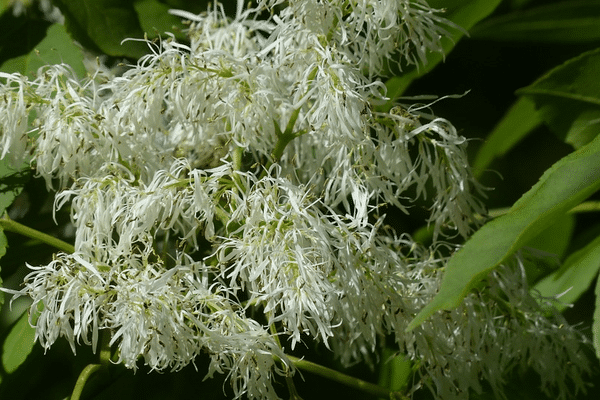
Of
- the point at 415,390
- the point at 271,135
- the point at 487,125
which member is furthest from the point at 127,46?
the point at 487,125

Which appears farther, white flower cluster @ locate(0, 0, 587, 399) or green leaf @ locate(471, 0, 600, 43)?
green leaf @ locate(471, 0, 600, 43)

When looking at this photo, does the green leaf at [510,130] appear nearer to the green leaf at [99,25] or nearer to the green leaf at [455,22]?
the green leaf at [455,22]

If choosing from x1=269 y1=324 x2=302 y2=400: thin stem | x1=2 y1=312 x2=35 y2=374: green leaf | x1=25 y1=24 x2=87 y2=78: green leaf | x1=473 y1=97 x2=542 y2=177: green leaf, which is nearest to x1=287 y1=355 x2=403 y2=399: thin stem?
x1=269 y1=324 x2=302 y2=400: thin stem

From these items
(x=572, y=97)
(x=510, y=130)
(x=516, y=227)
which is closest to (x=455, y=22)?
(x=572, y=97)

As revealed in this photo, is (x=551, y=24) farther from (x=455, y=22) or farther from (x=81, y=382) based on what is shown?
(x=81, y=382)

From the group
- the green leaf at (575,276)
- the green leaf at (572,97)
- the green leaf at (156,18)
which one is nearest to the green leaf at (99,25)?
the green leaf at (156,18)

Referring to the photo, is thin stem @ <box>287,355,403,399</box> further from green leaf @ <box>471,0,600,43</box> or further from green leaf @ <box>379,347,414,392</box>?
green leaf @ <box>471,0,600,43</box>

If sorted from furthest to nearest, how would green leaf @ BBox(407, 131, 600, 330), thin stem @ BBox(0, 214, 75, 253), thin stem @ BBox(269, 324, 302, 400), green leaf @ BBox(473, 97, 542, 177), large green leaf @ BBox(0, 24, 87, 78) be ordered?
green leaf @ BBox(473, 97, 542, 177)
large green leaf @ BBox(0, 24, 87, 78)
thin stem @ BBox(0, 214, 75, 253)
thin stem @ BBox(269, 324, 302, 400)
green leaf @ BBox(407, 131, 600, 330)
